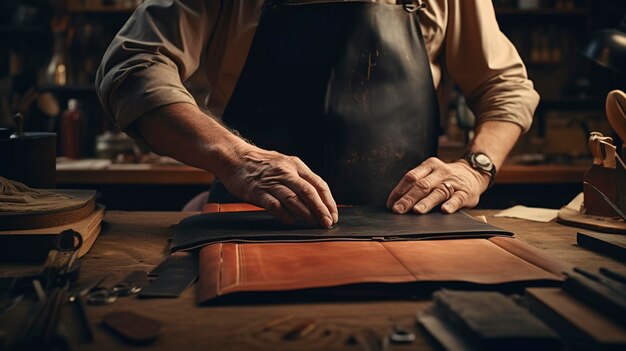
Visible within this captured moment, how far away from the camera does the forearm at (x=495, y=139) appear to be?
1.81 meters

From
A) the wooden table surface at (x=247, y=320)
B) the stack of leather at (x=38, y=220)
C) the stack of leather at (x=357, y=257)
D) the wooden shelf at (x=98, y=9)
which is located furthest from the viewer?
the wooden shelf at (x=98, y=9)

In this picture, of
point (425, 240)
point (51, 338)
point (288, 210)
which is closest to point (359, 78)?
point (288, 210)

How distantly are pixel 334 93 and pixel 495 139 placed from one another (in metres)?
0.44

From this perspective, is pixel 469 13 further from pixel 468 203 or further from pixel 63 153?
pixel 63 153

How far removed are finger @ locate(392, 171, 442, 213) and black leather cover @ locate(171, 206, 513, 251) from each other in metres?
0.04

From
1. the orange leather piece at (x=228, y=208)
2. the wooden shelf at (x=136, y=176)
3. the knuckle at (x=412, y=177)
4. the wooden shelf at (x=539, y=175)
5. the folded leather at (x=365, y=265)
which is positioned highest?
the knuckle at (x=412, y=177)

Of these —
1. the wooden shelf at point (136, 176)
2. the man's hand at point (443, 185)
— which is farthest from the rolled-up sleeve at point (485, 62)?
the wooden shelf at point (136, 176)

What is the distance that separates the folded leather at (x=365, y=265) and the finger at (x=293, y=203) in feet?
0.45

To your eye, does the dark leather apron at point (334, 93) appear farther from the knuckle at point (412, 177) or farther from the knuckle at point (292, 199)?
the knuckle at point (292, 199)

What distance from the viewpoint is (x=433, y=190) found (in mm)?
1503

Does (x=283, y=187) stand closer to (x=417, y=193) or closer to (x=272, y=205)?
(x=272, y=205)

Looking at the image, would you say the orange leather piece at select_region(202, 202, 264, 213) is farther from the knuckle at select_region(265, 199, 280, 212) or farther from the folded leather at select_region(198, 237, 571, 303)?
the folded leather at select_region(198, 237, 571, 303)

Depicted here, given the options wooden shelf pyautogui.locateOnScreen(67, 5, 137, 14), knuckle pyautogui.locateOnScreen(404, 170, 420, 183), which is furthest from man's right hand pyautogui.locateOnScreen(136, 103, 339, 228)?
wooden shelf pyautogui.locateOnScreen(67, 5, 137, 14)

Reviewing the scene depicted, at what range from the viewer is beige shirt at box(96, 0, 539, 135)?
1.56m
